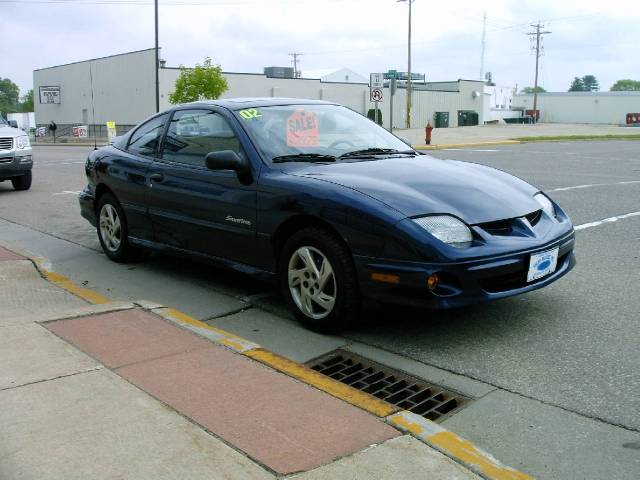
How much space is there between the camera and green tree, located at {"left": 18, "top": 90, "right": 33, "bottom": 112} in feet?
469

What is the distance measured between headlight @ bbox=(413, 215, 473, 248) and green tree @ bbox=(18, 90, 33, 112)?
498 ft

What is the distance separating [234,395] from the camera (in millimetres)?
3375

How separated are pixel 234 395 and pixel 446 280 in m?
1.41

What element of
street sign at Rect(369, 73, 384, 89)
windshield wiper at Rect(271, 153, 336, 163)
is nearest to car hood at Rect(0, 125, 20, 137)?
windshield wiper at Rect(271, 153, 336, 163)

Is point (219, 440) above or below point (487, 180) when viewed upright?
below

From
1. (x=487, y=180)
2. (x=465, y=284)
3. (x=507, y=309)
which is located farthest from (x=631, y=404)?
(x=487, y=180)

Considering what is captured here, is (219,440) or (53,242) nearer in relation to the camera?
(219,440)

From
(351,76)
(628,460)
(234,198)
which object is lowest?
(628,460)

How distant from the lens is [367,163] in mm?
4957

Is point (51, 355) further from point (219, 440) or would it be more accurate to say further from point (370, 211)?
point (370, 211)

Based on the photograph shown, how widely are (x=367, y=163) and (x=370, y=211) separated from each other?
909 mm

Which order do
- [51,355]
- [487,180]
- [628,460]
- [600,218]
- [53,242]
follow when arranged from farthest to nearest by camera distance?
[600,218], [53,242], [487,180], [51,355], [628,460]

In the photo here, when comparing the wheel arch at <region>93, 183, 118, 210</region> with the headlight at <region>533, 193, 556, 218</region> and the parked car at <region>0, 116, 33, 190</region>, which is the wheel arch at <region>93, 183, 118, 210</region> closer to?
the headlight at <region>533, 193, 556, 218</region>

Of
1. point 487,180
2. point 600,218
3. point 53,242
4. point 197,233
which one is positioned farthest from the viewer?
point 600,218
